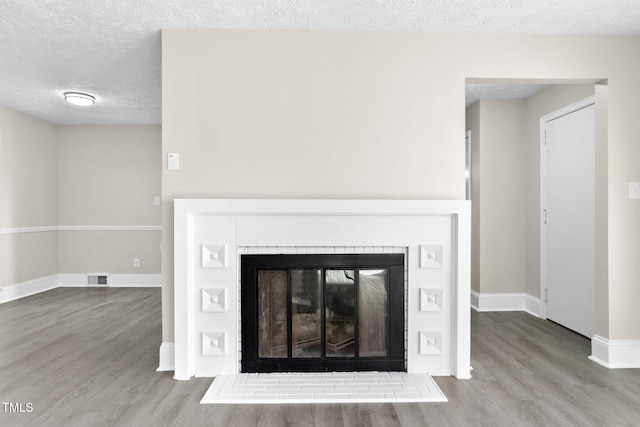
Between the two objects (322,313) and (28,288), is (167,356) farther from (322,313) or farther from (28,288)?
(28,288)

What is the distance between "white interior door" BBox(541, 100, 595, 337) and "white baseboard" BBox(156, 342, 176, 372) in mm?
3364

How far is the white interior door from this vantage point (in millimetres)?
3471

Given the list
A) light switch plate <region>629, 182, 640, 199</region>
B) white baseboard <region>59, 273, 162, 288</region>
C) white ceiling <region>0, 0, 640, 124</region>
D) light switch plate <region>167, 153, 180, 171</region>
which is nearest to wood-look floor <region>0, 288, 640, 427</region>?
light switch plate <region>629, 182, 640, 199</region>

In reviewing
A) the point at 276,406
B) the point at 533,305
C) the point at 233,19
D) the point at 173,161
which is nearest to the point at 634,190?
the point at 533,305

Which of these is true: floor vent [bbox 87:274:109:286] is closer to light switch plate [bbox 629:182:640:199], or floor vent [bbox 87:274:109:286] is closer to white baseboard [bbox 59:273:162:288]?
white baseboard [bbox 59:273:162:288]

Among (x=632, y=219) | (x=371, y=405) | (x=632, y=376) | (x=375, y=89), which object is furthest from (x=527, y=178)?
(x=371, y=405)

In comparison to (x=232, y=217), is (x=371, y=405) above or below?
below

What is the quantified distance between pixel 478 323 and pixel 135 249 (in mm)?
4659

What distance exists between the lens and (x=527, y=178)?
14.1 ft

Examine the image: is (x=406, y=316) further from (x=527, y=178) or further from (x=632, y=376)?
(x=527, y=178)

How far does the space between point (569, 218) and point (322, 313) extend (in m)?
2.59

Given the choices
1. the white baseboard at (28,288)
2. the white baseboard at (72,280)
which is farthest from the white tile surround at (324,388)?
the white baseboard at (72,280)

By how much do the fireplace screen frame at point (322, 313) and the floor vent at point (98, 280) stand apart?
13.3 feet

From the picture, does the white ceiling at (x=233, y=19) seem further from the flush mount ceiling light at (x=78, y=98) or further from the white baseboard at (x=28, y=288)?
the white baseboard at (x=28, y=288)
